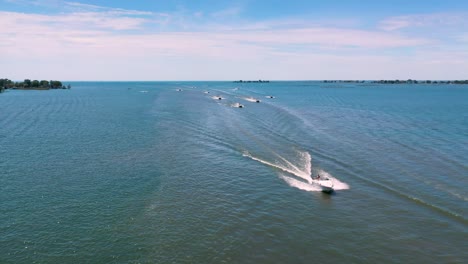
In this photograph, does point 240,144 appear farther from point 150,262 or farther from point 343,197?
point 150,262

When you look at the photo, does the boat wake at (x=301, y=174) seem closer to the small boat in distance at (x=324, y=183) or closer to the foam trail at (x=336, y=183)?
the foam trail at (x=336, y=183)

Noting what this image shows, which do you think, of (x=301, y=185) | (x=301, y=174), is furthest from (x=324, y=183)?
(x=301, y=174)

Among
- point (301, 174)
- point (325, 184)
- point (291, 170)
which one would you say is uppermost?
point (325, 184)

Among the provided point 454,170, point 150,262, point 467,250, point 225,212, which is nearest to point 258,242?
point 225,212

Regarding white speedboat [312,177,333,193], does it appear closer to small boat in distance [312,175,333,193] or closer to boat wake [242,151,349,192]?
small boat in distance [312,175,333,193]

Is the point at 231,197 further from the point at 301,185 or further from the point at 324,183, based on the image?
the point at 324,183

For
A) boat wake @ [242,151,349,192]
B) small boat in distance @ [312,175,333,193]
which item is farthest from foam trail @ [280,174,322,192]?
small boat in distance @ [312,175,333,193]
